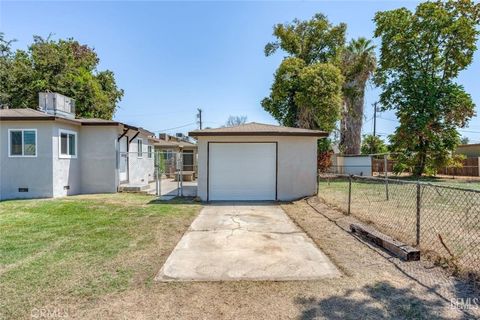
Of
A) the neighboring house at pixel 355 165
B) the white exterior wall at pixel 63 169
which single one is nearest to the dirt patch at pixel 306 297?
the white exterior wall at pixel 63 169

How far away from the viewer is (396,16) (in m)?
20.4

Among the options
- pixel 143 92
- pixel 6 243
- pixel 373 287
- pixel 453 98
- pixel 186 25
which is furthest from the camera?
pixel 143 92

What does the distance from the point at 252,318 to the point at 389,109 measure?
21697mm

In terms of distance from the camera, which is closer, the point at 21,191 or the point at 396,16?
the point at 21,191

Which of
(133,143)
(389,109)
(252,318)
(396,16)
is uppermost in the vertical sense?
(396,16)

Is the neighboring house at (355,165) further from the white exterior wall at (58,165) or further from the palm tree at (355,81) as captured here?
the white exterior wall at (58,165)

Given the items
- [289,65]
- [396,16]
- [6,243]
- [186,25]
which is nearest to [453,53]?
[396,16]

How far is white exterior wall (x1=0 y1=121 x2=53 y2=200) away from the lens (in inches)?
450

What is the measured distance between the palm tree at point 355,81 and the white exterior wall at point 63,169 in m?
19.0

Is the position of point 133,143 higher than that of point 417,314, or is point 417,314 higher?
point 133,143

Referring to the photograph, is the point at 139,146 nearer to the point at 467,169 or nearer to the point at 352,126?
the point at 352,126

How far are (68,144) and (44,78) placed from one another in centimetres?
1296

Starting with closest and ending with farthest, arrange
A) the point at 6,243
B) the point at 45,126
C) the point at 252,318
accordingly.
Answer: the point at 252,318
the point at 6,243
the point at 45,126

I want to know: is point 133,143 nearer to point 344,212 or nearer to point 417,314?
point 344,212
